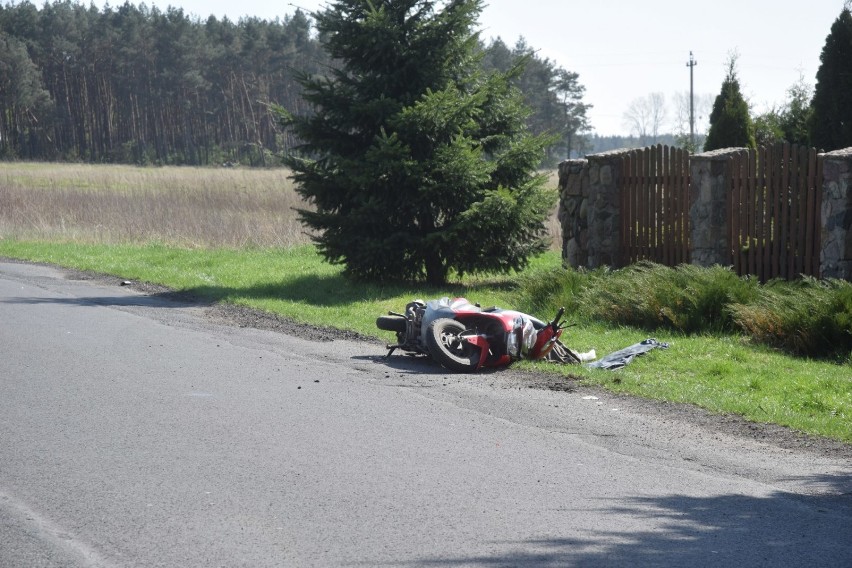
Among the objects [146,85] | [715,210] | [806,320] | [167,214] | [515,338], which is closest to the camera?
[515,338]

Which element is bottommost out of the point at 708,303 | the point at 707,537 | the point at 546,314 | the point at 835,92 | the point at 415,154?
the point at 707,537

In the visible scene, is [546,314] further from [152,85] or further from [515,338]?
[152,85]

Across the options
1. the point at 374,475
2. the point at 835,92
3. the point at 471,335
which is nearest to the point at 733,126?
the point at 835,92

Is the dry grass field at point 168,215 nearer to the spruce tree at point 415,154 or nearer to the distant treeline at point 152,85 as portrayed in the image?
the spruce tree at point 415,154

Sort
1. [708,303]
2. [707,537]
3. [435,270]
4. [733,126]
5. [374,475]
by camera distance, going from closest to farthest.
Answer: [707,537], [374,475], [708,303], [435,270], [733,126]

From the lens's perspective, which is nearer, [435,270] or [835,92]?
[435,270]

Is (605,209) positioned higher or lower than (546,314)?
higher

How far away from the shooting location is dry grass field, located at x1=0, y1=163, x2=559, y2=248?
84.3 ft

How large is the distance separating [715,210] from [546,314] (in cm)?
330

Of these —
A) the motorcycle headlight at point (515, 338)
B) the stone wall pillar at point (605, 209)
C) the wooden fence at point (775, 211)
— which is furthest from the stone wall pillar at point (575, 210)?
the motorcycle headlight at point (515, 338)

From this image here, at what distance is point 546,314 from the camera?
13.6 m

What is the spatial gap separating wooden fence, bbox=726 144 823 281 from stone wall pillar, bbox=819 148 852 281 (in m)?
0.31

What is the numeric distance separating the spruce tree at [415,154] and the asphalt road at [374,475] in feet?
21.2

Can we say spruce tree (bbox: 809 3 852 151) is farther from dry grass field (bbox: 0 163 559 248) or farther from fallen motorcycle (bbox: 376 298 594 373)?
fallen motorcycle (bbox: 376 298 594 373)
